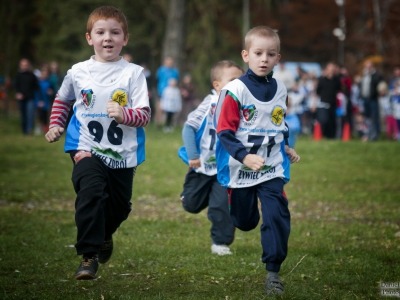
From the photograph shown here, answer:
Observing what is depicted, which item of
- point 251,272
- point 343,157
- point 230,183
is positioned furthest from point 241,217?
point 343,157

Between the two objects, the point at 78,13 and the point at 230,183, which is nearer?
the point at 230,183

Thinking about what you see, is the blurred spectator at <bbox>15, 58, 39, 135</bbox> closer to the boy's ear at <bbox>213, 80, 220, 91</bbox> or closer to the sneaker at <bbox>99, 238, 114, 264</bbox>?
the boy's ear at <bbox>213, 80, 220, 91</bbox>

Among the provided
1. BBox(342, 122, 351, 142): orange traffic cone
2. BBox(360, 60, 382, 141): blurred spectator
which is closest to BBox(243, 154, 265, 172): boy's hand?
BBox(360, 60, 382, 141): blurred spectator

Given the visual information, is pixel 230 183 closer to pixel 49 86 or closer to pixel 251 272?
pixel 251 272

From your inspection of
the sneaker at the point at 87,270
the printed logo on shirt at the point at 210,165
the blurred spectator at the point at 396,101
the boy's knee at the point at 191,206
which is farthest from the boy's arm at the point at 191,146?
the blurred spectator at the point at 396,101

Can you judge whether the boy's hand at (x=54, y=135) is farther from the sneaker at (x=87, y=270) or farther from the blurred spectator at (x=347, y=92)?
the blurred spectator at (x=347, y=92)

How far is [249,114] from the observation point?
5266mm

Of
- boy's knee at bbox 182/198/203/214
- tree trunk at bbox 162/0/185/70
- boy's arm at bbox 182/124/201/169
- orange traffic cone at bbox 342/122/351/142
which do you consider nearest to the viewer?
boy's arm at bbox 182/124/201/169

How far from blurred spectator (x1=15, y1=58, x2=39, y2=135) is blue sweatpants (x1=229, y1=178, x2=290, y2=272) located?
56.6 ft

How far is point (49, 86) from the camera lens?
24516 millimetres

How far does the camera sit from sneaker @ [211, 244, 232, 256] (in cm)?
676

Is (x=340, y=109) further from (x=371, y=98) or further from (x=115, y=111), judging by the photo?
(x=115, y=111)

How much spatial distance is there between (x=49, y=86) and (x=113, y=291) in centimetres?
2011

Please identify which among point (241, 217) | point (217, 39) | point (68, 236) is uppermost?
point (217, 39)
